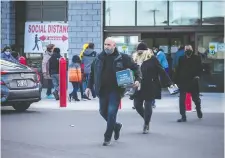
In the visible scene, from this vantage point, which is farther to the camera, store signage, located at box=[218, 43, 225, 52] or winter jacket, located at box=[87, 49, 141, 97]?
store signage, located at box=[218, 43, 225, 52]

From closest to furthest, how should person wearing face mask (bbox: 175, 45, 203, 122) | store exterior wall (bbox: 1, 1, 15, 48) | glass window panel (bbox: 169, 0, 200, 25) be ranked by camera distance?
person wearing face mask (bbox: 175, 45, 203, 122) < glass window panel (bbox: 169, 0, 200, 25) < store exterior wall (bbox: 1, 1, 15, 48)

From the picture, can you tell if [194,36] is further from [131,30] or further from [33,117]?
[33,117]

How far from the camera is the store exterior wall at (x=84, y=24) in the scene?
19.1m

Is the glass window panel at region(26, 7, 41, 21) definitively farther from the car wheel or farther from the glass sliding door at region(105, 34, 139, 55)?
the car wheel

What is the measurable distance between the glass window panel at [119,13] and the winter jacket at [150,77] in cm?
947

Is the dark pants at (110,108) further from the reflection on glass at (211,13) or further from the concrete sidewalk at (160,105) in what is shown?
the reflection on glass at (211,13)

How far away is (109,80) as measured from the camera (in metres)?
8.35

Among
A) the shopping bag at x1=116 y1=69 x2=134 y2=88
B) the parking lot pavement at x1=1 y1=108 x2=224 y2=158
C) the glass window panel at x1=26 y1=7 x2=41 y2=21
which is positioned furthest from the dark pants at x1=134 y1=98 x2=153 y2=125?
the glass window panel at x1=26 y1=7 x2=41 y2=21

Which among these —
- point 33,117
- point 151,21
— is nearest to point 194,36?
point 151,21

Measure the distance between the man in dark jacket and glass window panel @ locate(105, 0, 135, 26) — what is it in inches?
432

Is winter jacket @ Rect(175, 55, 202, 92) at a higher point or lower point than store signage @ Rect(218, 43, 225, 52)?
lower

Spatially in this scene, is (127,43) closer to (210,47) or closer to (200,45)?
(200,45)

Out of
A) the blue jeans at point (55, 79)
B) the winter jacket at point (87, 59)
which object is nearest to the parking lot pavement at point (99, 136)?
the blue jeans at point (55, 79)

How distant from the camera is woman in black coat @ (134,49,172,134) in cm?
968
